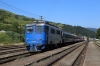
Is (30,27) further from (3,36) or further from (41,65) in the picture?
(3,36)

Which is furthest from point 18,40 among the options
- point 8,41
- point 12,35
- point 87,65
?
point 87,65

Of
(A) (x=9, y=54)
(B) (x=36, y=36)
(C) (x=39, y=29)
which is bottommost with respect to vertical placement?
(A) (x=9, y=54)

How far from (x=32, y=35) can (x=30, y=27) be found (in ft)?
3.50

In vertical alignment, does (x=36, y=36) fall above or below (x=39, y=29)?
below

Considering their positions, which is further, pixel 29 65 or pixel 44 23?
pixel 44 23

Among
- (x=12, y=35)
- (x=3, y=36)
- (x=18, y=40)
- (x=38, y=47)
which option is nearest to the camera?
(x=38, y=47)

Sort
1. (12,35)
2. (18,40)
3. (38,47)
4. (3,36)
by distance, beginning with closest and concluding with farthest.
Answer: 1. (38,47)
2. (3,36)
3. (12,35)
4. (18,40)

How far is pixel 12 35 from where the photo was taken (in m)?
50.6

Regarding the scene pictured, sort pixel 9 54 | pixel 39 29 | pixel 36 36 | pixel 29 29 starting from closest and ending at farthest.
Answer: pixel 9 54
pixel 36 36
pixel 39 29
pixel 29 29

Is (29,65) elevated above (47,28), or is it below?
below

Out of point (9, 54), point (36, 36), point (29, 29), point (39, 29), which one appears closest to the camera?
point (9, 54)

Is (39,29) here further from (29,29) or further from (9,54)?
(9,54)

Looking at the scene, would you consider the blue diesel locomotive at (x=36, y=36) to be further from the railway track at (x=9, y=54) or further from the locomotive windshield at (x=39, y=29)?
the railway track at (x=9, y=54)

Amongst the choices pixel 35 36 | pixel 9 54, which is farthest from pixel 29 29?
pixel 9 54
